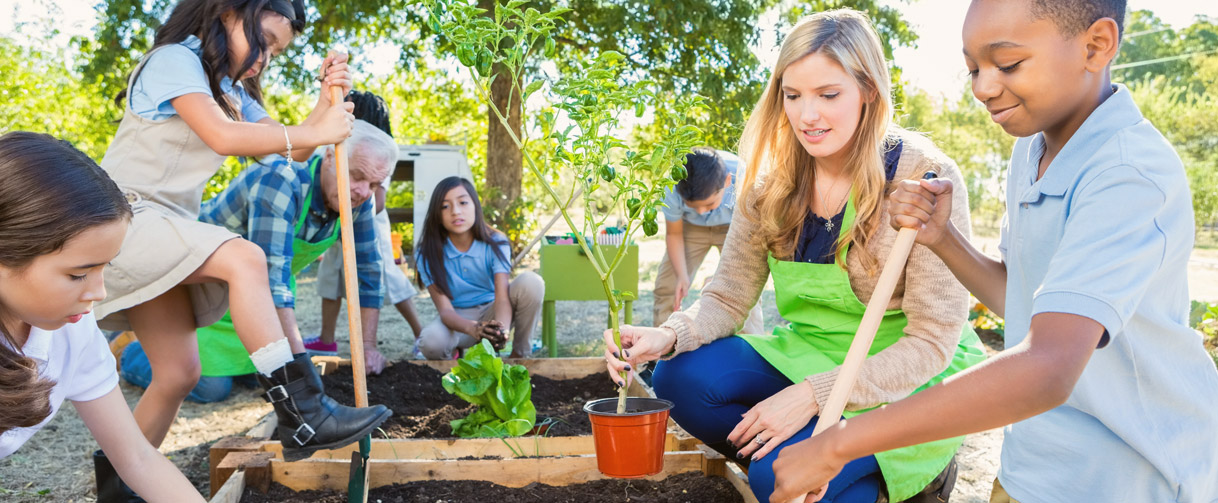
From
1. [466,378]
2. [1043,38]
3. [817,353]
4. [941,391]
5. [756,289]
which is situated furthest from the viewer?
[466,378]

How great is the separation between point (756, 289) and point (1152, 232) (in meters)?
1.11

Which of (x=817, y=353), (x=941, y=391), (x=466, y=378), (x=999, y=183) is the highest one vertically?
(x=941, y=391)

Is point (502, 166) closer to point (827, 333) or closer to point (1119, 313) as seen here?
point (827, 333)

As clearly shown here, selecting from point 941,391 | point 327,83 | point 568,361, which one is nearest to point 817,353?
point 941,391

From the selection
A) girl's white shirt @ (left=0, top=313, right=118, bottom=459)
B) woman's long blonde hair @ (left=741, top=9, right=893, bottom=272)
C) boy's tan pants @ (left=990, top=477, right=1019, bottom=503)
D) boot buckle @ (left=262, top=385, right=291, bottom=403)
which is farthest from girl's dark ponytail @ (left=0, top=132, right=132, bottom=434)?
boy's tan pants @ (left=990, top=477, right=1019, bottom=503)

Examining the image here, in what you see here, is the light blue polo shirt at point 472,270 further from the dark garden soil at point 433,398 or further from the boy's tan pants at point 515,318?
the dark garden soil at point 433,398

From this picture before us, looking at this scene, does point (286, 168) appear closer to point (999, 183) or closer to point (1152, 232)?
point (1152, 232)

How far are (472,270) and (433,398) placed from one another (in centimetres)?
119

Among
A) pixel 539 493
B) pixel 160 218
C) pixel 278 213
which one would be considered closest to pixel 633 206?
pixel 539 493

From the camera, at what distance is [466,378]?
2.41 meters

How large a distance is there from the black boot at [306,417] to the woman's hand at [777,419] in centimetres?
78

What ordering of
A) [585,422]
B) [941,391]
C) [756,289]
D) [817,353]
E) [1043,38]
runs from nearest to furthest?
[941,391], [1043,38], [817,353], [756,289], [585,422]

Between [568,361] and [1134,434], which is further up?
[1134,434]

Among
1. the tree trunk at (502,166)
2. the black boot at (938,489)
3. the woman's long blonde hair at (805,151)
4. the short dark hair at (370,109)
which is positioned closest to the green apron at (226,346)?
the short dark hair at (370,109)
